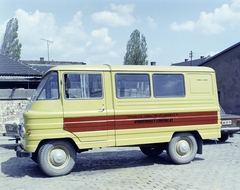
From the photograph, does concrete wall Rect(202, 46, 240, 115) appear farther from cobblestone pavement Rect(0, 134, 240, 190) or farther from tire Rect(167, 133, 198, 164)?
tire Rect(167, 133, 198, 164)

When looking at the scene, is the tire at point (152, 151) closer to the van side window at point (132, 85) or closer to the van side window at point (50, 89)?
the van side window at point (132, 85)

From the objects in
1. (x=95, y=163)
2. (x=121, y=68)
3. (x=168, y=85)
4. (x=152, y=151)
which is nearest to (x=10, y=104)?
(x=95, y=163)

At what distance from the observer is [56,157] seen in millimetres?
7555

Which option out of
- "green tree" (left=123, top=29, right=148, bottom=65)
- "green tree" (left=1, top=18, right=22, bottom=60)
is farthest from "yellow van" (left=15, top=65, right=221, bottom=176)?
"green tree" (left=123, top=29, right=148, bottom=65)

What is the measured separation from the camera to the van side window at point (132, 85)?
26.8 feet

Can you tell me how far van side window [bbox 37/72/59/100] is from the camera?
7.59 meters

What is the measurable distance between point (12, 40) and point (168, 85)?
43.7 metres

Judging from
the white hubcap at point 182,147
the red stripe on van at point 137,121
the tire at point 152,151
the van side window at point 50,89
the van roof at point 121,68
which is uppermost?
the van roof at point 121,68

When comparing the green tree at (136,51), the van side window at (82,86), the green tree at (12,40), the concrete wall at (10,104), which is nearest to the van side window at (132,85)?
the van side window at (82,86)

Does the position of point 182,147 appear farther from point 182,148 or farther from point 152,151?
point 152,151

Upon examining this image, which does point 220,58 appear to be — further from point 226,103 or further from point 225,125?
point 225,125

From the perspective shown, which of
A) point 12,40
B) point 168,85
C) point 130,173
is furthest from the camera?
point 12,40

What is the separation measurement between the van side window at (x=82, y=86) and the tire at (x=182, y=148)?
2.42 m

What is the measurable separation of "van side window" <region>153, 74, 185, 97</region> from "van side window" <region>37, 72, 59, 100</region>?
2.55m
